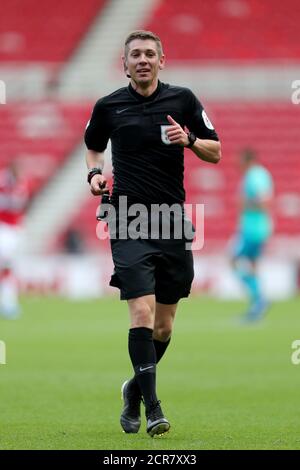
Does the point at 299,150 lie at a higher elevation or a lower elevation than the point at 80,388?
higher

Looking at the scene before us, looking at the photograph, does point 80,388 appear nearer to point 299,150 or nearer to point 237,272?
point 237,272

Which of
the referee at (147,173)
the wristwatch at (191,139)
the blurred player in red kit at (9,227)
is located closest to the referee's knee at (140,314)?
the referee at (147,173)

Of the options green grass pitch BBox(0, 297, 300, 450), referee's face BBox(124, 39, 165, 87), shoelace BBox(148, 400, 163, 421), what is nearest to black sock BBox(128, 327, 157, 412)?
shoelace BBox(148, 400, 163, 421)

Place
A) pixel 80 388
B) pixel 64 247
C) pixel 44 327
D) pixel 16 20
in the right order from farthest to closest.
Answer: pixel 16 20 < pixel 64 247 < pixel 44 327 < pixel 80 388

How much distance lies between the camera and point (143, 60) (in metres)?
6.93

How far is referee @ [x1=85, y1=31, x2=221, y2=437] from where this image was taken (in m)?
6.91

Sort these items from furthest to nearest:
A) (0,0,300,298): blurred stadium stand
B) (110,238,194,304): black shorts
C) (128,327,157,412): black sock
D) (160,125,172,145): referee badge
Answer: (0,0,300,298): blurred stadium stand → (160,125,172,145): referee badge → (110,238,194,304): black shorts → (128,327,157,412): black sock

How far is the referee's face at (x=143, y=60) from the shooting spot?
695 cm

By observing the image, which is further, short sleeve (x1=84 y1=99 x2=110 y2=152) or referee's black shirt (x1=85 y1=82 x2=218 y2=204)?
short sleeve (x1=84 y1=99 x2=110 y2=152)

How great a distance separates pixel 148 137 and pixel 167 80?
814 inches

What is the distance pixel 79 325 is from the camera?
1609cm

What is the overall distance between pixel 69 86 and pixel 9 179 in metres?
11.2

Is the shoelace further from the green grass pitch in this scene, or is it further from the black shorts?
the black shorts
